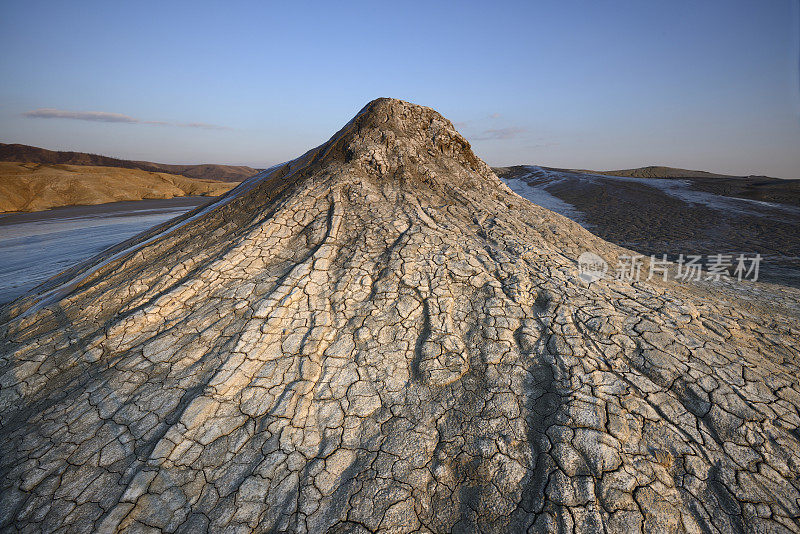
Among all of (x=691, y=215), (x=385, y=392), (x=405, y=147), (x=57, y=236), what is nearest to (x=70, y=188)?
(x=57, y=236)

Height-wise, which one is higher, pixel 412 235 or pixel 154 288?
pixel 412 235

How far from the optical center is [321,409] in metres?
2.13

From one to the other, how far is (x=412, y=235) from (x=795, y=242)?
35.9 ft

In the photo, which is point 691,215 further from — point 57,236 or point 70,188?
point 70,188

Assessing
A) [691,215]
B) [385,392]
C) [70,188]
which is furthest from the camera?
[70,188]

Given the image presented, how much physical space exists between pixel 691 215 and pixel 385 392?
13.8 metres

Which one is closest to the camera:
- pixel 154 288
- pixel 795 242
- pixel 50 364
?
pixel 50 364

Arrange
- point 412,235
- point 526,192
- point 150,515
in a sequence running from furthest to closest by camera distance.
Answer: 1. point 526,192
2. point 412,235
3. point 150,515

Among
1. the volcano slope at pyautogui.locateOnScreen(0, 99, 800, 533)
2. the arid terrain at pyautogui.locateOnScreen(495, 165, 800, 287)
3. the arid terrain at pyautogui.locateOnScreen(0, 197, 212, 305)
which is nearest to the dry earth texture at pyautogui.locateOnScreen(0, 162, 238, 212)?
the arid terrain at pyautogui.locateOnScreen(0, 197, 212, 305)

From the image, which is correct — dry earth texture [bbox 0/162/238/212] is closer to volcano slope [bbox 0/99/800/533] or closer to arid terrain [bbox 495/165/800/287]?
volcano slope [bbox 0/99/800/533]

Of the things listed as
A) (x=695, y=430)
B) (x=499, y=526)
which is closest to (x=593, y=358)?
(x=695, y=430)

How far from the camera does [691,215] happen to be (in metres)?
10.6

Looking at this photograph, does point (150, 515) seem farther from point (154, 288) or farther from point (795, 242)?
point (795, 242)

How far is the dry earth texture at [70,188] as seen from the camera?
1581 centimetres
